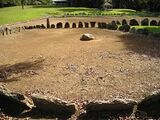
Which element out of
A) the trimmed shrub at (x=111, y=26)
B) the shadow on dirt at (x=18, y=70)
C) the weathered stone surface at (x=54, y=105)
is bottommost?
the shadow on dirt at (x=18, y=70)

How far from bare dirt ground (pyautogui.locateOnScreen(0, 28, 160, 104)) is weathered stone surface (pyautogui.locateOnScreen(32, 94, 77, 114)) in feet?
7.65

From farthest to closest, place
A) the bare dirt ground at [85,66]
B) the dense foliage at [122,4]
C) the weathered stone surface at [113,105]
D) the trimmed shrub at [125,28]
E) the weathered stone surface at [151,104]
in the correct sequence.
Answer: the dense foliage at [122,4]
the trimmed shrub at [125,28]
the bare dirt ground at [85,66]
the weathered stone surface at [151,104]
the weathered stone surface at [113,105]

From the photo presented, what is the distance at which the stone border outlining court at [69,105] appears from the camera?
13375mm

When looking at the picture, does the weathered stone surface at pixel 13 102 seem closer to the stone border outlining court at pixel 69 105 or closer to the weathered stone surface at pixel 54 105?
the stone border outlining court at pixel 69 105

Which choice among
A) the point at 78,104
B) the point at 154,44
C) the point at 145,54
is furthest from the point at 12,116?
the point at 154,44

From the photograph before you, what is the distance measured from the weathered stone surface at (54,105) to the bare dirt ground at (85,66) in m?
2.33

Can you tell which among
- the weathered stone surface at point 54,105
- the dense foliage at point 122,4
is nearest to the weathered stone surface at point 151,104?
the weathered stone surface at point 54,105

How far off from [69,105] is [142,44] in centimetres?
1573

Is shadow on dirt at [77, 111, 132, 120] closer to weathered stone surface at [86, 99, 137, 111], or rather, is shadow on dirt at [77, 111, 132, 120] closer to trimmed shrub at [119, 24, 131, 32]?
weathered stone surface at [86, 99, 137, 111]

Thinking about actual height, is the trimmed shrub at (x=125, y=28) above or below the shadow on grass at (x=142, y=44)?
above

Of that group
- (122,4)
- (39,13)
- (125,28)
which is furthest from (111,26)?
(122,4)

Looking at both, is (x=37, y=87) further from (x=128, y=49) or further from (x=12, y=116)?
(x=128, y=49)

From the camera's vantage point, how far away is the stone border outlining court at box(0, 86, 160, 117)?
43.9 feet

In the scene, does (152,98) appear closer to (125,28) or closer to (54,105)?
(54,105)
